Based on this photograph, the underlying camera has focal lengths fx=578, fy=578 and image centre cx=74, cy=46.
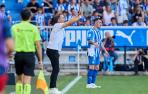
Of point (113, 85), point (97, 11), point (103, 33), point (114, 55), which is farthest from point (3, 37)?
point (97, 11)

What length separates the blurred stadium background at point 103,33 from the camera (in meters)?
17.4

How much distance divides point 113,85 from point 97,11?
802 centimetres

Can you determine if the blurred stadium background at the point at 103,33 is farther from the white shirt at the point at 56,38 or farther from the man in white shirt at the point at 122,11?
the white shirt at the point at 56,38

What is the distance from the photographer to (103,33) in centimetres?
2106

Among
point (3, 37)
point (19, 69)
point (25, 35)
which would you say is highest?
point (3, 37)

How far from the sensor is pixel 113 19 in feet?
74.8

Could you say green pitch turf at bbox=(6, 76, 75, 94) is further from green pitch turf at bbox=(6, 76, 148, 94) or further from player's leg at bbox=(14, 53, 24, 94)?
player's leg at bbox=(14, 53, 24, 94)

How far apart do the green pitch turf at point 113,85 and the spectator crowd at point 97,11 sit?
388 cm

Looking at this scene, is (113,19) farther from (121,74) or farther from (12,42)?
(12,42)

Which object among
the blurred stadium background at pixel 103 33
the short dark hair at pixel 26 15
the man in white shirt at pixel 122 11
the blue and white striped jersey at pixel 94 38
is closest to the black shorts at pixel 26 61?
the short dark hair at pixel 26 15

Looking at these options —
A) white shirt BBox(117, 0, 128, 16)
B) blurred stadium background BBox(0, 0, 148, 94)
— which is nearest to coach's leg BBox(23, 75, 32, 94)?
blurred stadium background BBox(0, 0, 148, 94)

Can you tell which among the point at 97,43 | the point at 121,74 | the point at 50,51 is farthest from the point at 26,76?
the point at 121,74

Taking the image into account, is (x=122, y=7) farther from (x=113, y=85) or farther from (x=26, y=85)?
(x=26, y=85)

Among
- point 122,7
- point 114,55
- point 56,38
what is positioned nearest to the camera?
point 56,38
